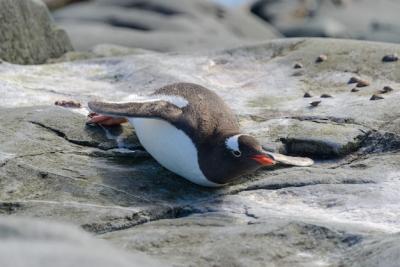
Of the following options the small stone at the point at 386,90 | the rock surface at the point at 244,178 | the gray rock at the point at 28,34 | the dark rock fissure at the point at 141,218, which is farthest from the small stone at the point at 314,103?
the gray rock at the point at 28,34

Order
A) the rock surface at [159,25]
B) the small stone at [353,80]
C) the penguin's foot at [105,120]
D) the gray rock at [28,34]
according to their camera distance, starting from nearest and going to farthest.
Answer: the penguin's foot at [105,120] → the small stone at [353,80] → the gray rock at [28,34] → the rock surface at [159,25]

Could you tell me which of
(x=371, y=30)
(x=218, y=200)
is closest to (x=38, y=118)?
(x=218, y=200)

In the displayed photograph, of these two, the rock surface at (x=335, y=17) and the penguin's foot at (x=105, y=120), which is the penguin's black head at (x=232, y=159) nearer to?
the penguin's foot at (x=105, y=120)

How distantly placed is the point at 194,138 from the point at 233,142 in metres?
0.27

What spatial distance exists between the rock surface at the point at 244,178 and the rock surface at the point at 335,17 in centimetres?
825

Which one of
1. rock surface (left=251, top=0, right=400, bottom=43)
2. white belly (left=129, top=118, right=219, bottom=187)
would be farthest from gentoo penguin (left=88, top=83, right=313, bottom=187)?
rock surface (left=251, top=0, right=400, bottom=43)

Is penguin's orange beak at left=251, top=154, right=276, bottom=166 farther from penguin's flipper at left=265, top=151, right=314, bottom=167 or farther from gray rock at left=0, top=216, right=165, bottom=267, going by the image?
gray rock at left=0, top=216, right=165, bottom=267

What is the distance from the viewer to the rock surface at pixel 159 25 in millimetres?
13367

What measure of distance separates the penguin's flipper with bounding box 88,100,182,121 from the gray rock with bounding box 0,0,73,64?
2.95m

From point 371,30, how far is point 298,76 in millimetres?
8964

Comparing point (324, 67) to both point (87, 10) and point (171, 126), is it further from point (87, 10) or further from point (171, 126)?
point (87, 10)

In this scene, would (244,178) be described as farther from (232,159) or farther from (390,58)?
(390,58)

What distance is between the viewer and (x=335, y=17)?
17.2 metres

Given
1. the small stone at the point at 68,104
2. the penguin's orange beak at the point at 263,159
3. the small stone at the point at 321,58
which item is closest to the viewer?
the penguin's orange beak at the point at 263,159
